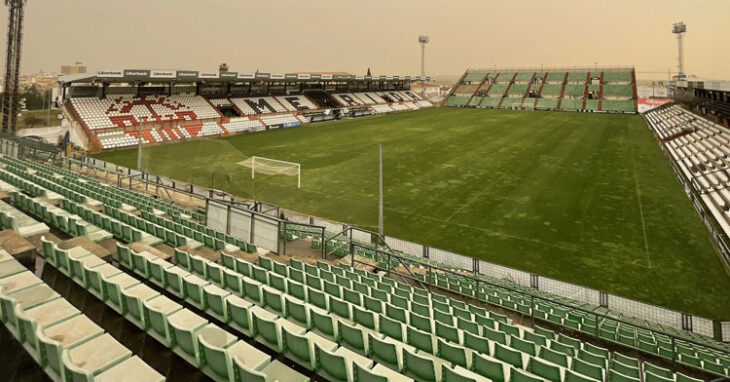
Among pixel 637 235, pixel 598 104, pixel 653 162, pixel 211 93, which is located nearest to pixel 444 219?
pixel 637 235

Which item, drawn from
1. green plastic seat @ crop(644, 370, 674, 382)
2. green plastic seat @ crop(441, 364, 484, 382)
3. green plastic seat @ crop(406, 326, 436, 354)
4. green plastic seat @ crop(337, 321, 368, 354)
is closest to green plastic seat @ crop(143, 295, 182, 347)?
green plastic seat @ crop(337, 321, 368, 354)

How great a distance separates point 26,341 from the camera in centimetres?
482

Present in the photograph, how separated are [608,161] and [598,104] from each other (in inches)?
1968

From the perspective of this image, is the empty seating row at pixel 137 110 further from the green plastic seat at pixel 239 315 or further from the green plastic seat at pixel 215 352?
the green plastic seat at pixel 215 352

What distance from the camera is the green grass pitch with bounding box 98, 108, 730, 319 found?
14797 millimetres

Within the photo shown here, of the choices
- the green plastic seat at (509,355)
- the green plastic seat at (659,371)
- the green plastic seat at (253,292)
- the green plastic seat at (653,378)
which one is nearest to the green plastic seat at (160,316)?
the green plastic seat at (253,292)

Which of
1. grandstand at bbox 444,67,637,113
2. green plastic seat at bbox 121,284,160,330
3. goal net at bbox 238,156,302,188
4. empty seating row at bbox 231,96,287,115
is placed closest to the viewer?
green plastic seat at bbox 121,284,160,330

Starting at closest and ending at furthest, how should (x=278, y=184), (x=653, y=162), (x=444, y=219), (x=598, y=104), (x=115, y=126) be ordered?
1. (x=444, y=219)
2. (x=278, y=184)
3. (x=653, y=162)
4. (x=115, y=126)
5. (x=598, y=104)

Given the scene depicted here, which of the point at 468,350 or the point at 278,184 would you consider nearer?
the point at 468,350

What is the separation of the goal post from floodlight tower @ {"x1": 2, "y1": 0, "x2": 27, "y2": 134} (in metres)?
22.6

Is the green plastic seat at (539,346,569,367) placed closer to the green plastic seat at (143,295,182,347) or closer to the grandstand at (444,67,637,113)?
the green plastic seat at (143,295,182,347)

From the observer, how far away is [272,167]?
98.0ft

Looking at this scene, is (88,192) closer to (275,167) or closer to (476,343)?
(476,343)

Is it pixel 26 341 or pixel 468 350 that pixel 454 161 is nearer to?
pixel 468 350
